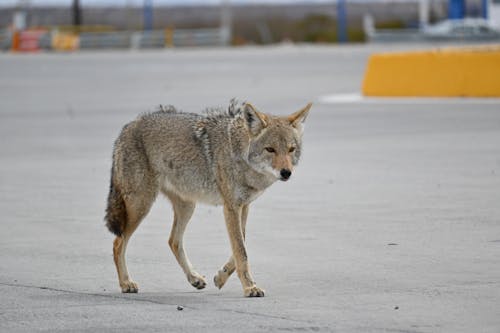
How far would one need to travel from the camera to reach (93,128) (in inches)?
872

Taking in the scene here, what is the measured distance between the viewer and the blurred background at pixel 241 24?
6644 centimetres

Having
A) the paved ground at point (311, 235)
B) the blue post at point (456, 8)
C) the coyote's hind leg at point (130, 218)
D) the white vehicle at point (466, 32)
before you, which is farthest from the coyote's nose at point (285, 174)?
the blue post at point (456, 8)

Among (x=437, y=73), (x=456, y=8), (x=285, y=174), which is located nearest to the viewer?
(x=285, y=174)

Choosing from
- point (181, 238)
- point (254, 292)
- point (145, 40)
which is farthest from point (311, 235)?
point (145, 40)

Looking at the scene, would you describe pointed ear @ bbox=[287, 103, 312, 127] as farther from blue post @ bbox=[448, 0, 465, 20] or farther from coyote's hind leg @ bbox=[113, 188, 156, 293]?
blue post @ bbox=[448, 0, 465, 20]

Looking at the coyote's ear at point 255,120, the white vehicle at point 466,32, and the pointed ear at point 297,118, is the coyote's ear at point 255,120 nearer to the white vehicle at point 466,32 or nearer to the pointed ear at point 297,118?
the pointed ear at point 297,118

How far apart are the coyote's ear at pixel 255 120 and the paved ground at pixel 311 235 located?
3.56ft

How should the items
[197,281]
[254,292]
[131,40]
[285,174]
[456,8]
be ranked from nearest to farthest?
[254,292]
[285,174]
[197,281]
[131,40]
[456,8]

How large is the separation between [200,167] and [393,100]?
52.4ft

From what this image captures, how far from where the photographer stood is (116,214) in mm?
9273

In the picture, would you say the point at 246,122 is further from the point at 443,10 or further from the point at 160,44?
the point at 443,10

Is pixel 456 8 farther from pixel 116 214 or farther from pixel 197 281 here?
pixel 197 281

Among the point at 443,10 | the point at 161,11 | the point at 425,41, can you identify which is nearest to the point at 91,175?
the point at 425,41

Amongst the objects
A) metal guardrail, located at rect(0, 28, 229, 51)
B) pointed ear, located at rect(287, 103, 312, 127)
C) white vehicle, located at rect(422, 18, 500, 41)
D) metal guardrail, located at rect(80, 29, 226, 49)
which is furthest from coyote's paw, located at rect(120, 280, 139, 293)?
metal guardrail, located at rect(80, 29, 226, 49)
